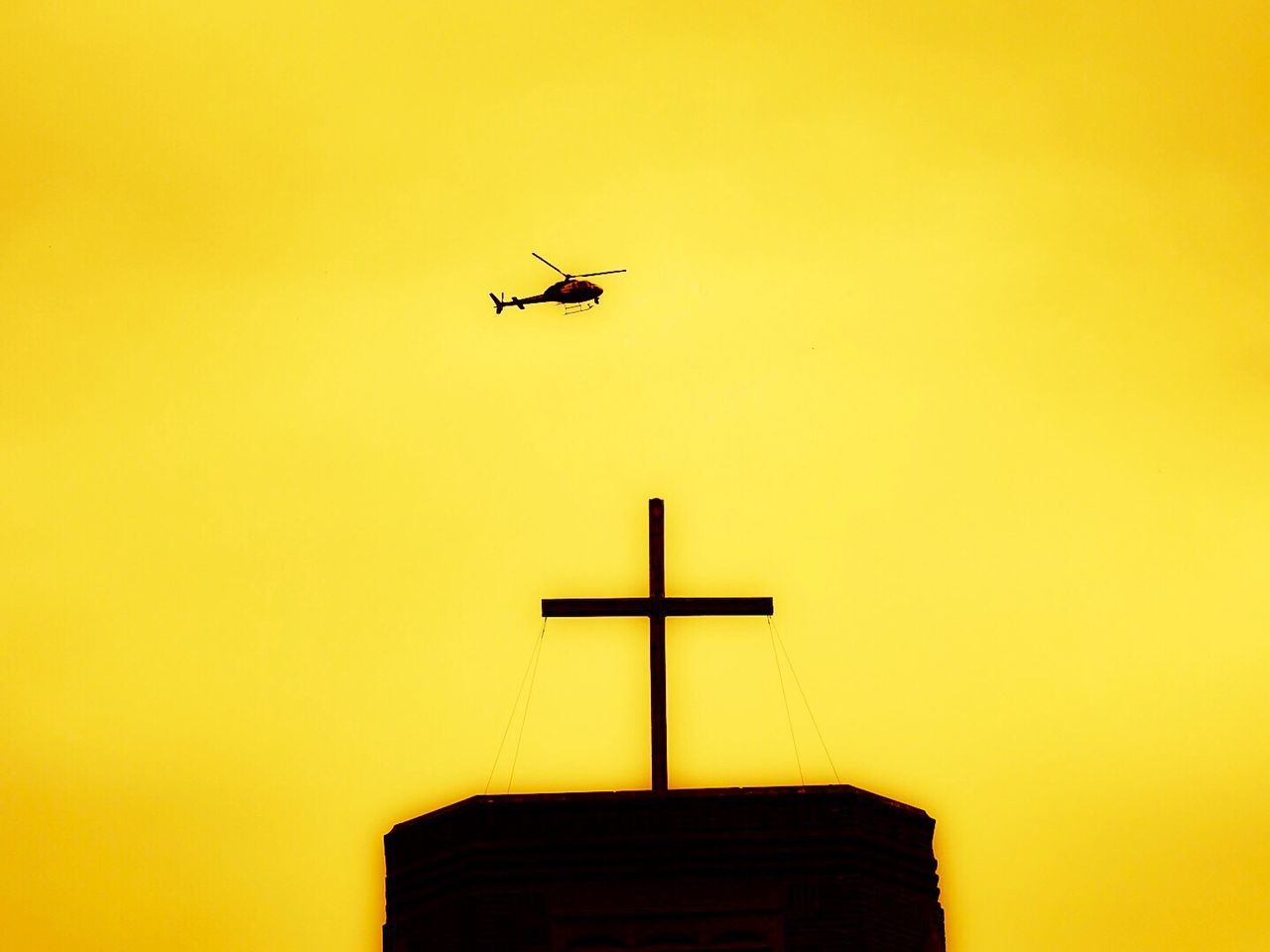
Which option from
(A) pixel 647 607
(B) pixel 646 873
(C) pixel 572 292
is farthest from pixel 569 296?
(B) pixel 646 873

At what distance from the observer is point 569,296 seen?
16.3ft

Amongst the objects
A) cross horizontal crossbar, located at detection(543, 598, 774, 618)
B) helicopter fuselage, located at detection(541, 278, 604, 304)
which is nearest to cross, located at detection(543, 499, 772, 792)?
cross horizontal crossbar, located at detection(543, 598, 774, 618)

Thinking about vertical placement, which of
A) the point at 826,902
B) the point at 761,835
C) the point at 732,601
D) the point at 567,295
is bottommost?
the point at 826,902

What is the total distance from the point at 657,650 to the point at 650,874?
0.86 meters

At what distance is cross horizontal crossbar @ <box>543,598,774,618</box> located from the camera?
414 cm

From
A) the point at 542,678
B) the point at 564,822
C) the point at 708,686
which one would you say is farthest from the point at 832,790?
the point at 542,678

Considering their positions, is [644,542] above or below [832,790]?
above

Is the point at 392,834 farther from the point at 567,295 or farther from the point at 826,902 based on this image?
the point at 567,295

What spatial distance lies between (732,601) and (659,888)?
1117 millimetres

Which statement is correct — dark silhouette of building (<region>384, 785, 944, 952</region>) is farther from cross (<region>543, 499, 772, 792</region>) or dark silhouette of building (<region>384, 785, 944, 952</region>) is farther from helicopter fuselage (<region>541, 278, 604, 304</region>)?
helicopter fuselage (<region>541, 278, 604, 304</region>)

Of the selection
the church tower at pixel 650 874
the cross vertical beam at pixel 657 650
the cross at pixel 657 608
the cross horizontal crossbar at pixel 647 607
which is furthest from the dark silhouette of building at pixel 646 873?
the cross horizontal crossbar at pixel 647 607

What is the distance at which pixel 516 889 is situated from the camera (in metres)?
3.51

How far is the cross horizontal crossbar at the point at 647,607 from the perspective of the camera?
13.6 feet

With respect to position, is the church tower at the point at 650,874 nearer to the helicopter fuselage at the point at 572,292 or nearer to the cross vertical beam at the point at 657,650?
the cross vertical beam at the point at 657,650
